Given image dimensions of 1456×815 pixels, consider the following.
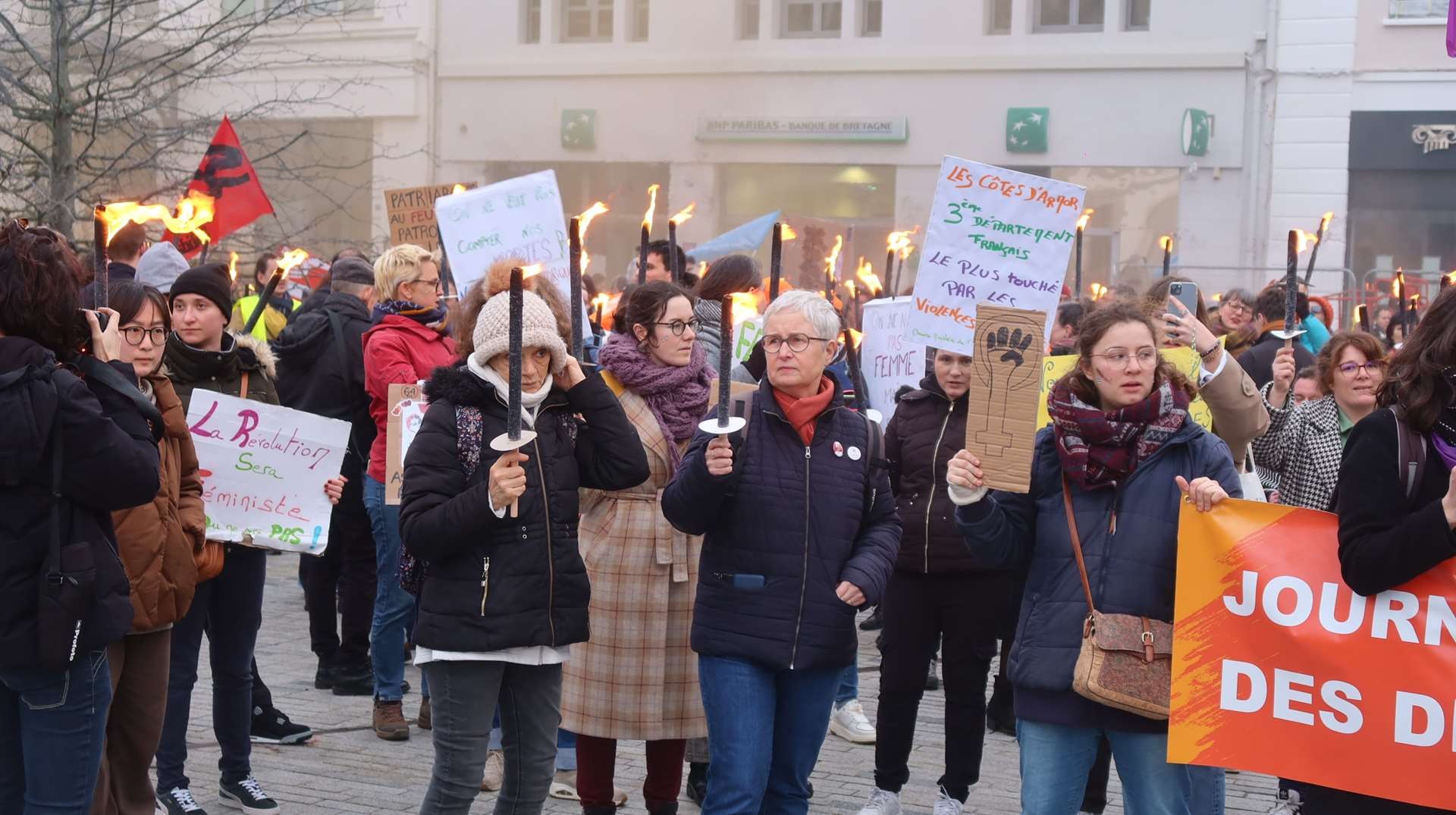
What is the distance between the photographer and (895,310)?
7.82m

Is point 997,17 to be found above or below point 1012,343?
above

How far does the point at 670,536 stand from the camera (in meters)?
5.60

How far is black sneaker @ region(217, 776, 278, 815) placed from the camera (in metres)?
5.80

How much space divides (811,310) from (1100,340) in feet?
3.01

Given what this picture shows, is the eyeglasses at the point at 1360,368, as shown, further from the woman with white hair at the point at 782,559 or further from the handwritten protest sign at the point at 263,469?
the handwritten protest sign at the point at 263,469

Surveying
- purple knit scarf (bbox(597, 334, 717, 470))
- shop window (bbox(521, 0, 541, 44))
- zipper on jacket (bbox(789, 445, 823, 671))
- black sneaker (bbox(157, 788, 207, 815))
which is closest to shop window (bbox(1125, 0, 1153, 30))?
shop window (bbox(521, 0, 541, 44))

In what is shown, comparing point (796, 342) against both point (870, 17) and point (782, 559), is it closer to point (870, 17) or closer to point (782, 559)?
point (782, 559)

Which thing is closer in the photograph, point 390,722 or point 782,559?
point 782,559

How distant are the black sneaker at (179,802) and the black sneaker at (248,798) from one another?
189 millimetres

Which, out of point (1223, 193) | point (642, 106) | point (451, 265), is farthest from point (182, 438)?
point (642, 106)

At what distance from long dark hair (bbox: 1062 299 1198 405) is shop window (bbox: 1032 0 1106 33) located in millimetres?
20841

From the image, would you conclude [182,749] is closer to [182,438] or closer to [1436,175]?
[182,438]

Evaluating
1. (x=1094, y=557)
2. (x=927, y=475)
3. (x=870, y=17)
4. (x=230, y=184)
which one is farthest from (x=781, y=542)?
(x=870, y=17)

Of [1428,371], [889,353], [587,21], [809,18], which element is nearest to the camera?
[1428,371]
